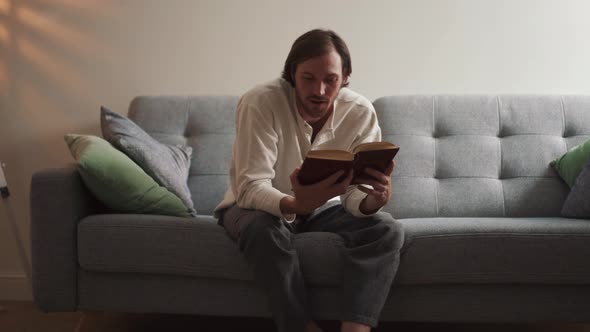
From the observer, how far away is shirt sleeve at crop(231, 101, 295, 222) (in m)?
1.83

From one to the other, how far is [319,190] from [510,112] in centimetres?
128

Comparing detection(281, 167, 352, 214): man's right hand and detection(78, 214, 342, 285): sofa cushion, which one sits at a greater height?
detection(281, 167, 352, 214): man's right hand

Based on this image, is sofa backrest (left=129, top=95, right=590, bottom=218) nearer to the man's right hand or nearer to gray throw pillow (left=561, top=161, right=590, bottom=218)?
gray throw pillow (left=561, top=161, right=590, bottom=218)

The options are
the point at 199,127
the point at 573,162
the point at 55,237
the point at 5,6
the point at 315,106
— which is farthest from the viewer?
the point at 5,6

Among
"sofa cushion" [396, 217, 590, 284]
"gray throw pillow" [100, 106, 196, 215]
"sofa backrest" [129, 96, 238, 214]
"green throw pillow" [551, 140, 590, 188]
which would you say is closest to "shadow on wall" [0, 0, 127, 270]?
"sofa backrest" [129, 96, 238, 214]

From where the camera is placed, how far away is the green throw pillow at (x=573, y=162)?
7.86 feet

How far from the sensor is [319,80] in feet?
6.11

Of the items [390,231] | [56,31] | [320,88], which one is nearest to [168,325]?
[390,231]

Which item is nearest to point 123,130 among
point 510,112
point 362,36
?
point 362,36

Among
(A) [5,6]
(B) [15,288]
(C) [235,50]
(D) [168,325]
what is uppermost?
(A) [5,6]

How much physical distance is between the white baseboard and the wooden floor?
34 cm

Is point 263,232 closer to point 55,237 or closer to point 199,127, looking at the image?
point 55,237

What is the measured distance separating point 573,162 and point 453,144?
1.42 feet

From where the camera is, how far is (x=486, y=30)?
2.94m
